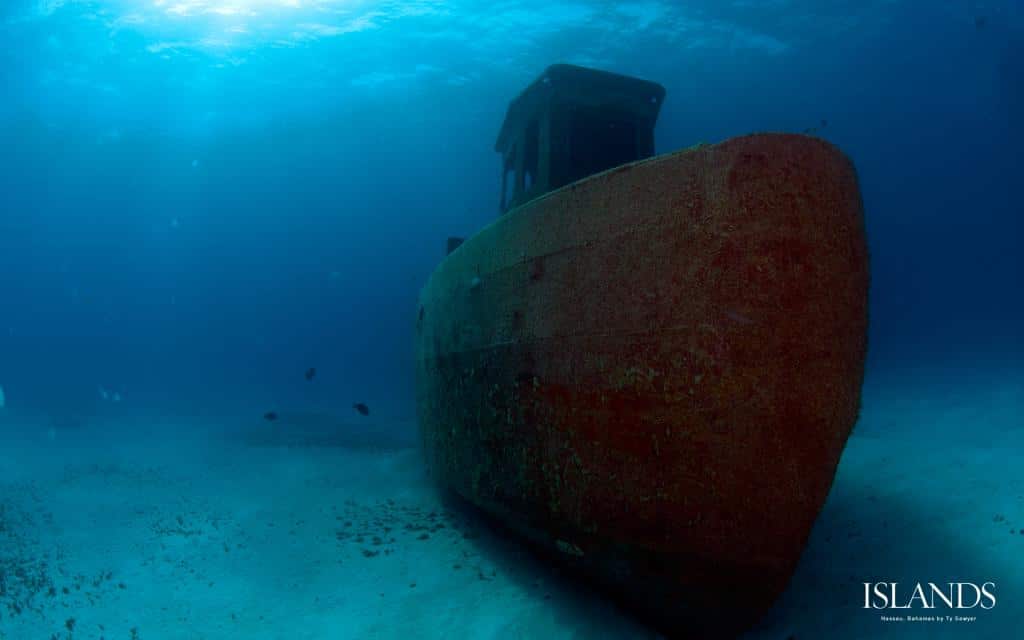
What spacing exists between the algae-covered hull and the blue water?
0.77 meters

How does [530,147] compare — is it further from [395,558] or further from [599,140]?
[395,558]

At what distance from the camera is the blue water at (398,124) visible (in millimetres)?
23141

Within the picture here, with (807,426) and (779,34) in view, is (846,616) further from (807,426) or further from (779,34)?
(779,34)

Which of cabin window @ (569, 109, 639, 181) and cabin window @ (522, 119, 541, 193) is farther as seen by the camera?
cabin window @ (522, 119, 541, 193)

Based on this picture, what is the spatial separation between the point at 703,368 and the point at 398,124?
46862mm

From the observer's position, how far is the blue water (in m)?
23.1

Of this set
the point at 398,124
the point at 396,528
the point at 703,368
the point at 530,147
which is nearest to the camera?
the point at 703,368

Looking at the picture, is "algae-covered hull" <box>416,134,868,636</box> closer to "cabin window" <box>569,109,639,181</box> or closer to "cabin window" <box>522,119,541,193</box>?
"cabin window" <box>569,109,639,181</box>

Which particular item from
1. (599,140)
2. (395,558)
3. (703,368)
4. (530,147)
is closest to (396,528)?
(395,558)

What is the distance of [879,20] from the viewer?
1060 inches

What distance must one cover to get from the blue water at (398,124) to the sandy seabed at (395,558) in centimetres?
10

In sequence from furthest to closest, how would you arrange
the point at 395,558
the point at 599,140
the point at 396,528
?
1. the point at 599,140
2. the point at 396,528
3. the point at 395,558

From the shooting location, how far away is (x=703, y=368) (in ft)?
9.85

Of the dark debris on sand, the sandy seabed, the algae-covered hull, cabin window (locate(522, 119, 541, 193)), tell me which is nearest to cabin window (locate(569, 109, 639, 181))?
cabin window (locate(522, 119, 541, 193))
